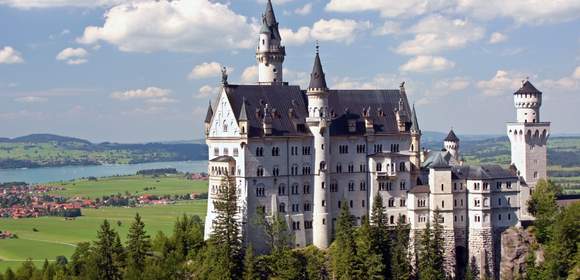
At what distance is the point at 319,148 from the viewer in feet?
360

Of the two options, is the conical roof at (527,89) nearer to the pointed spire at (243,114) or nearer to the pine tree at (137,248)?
the pointed spire at (243,114)

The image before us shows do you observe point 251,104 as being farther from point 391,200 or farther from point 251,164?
point 391,200

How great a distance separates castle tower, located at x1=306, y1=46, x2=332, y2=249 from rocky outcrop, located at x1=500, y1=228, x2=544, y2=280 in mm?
23415

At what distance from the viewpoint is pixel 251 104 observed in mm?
107875

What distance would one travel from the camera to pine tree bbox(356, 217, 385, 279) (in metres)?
103

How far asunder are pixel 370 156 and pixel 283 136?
13.7 meters

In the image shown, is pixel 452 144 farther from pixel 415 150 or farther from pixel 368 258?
pixel 368 258

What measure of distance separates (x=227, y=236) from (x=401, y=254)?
21.4 metres

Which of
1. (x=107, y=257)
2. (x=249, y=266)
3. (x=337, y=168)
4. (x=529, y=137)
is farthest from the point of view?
(x=529, y=137)

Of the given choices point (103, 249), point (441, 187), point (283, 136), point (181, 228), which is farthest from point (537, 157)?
point (103, 249)

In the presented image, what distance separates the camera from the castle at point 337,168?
106250mm

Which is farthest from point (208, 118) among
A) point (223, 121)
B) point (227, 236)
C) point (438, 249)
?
point (438, 249)

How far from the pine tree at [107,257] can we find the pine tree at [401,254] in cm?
Result: 3340

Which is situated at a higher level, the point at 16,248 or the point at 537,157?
the point at 537,157
